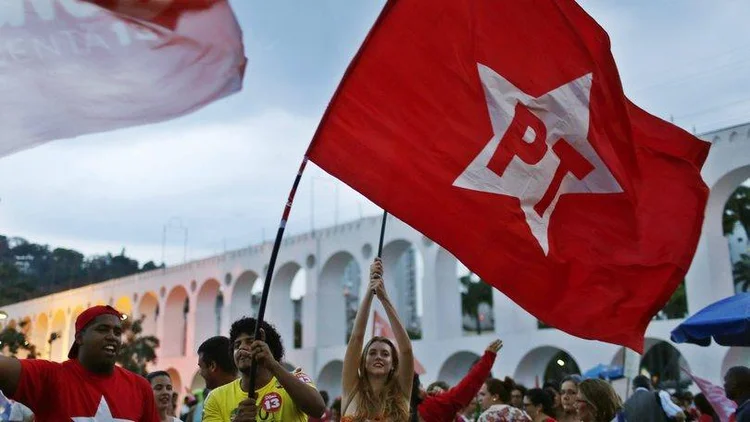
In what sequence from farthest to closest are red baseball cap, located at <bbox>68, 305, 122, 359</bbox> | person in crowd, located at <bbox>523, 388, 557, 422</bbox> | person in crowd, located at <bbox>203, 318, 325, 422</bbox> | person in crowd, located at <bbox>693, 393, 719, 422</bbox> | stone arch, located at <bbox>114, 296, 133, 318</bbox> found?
stone arch, located at <bbox>114, 296, 133, 318</bbox> → person in crowd, located at <bbox>693, 393, 719, 422</bbox> → person in crowd, located at <bbox>523, 388, 557, 422</bbox> → red baseball cap, located at <bbox>68, 305, 122, 359</bbox> → person in crowd, located at <bbox>203, 318, 325, 422</bbox>

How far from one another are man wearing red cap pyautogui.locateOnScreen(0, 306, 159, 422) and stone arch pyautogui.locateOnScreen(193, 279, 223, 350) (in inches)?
1176

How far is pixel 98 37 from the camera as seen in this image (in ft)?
8.29

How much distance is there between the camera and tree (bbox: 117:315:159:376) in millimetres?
33875

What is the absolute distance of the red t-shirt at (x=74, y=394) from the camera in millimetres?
3043

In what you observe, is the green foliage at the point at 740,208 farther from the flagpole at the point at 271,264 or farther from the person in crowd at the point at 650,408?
the flagpole at the point at 271,264

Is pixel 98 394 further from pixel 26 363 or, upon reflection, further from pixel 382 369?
pixel 382 369

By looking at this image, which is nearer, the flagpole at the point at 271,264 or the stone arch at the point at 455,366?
the flagpole at the point at 271,264

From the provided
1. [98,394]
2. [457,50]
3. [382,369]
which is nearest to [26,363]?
[98,394]

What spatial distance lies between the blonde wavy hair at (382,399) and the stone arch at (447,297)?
17692 mm

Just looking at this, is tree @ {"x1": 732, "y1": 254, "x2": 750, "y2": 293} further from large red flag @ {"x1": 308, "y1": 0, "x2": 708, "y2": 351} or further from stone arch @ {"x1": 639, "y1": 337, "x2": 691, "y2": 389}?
large red flag @ {"x1": 308, "y1": 0, "x2": 708, "y2": 351}

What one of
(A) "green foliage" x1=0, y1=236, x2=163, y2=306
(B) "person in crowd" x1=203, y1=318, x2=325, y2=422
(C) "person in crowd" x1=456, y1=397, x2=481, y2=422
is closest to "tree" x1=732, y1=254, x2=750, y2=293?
(C) "person in crowd" x1=456, y1=397, x2=481, y2=422

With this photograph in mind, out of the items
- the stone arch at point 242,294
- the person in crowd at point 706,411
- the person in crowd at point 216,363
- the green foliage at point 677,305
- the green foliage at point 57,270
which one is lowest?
the person in crowd at point 706,411

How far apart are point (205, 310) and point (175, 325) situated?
350 cm

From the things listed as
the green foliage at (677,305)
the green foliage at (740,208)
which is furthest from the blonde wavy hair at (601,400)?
the green foliage at (677,305)
